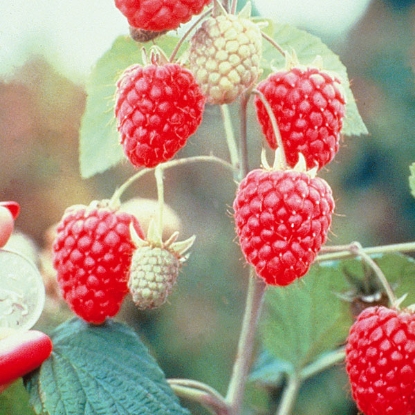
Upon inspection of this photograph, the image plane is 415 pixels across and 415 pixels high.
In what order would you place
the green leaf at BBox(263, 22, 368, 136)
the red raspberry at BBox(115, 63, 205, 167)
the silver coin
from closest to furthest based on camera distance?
1. the red raspberry at BBox(115, 63, 205, 167)
2. the silver coin
3. the green leaf at BBox(263, 22, 368, 136)

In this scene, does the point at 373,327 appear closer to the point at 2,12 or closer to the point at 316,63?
the point at 316,63

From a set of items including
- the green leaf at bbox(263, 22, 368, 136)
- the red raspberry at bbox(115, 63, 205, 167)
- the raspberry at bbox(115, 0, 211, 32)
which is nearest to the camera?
the raspberry at bbox(115, 0, 211, 32)

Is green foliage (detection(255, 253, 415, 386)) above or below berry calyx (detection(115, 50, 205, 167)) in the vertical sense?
below

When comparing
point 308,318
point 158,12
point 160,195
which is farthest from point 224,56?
point 308,318

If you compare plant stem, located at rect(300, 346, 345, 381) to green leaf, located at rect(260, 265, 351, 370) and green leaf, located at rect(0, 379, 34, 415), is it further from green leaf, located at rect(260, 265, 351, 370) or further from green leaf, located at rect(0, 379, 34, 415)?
green leaf, located at rect(0, 379, 34, 415)

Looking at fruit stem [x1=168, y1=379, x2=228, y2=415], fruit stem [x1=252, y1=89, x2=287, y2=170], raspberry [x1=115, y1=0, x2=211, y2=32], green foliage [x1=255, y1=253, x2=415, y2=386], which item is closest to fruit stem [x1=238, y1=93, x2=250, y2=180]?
fruit stem [x1=252, y1=89, x2=287, y2=170]

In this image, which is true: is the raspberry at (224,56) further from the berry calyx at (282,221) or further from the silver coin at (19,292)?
the silver coin at (19,292)

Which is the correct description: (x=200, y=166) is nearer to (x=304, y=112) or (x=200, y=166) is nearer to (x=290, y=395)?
(x=290, y=395)
